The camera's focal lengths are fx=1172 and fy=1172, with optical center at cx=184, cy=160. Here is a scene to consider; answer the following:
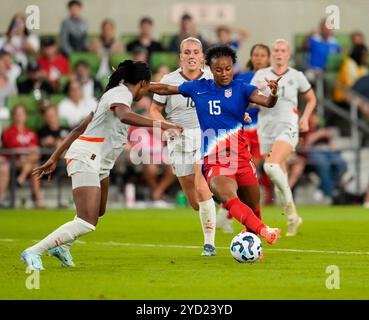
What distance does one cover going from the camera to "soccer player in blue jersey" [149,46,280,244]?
12695 millimetres

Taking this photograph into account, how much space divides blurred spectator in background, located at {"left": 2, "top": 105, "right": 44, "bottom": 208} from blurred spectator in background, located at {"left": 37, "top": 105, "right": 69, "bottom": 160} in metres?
0.21

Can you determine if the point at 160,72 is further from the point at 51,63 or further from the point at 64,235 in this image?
the point at 64,235

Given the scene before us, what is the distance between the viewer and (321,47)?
26656mm

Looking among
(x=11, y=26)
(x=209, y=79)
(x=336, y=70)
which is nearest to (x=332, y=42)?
(x=336, y=70)

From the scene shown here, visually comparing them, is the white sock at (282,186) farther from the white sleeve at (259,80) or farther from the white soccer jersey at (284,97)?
the white sleeve at (259,80)

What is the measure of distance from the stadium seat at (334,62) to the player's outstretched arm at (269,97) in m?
14.7

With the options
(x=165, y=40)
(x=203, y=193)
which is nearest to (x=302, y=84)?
(x=203, y=193)

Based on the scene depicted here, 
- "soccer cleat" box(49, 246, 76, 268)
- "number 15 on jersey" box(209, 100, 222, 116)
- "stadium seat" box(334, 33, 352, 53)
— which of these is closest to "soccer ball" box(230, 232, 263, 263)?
"number 15 on jersey" box(209, 100, 222, 116)

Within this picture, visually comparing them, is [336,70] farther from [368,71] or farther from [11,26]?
[11,26]

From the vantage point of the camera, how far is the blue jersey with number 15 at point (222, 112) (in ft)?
41.9

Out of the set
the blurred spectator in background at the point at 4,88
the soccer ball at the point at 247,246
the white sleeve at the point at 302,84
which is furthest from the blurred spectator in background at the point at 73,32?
the soccer ball at the point at 247,246

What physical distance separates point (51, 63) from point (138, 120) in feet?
48.5

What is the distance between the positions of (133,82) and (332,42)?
609 inches
